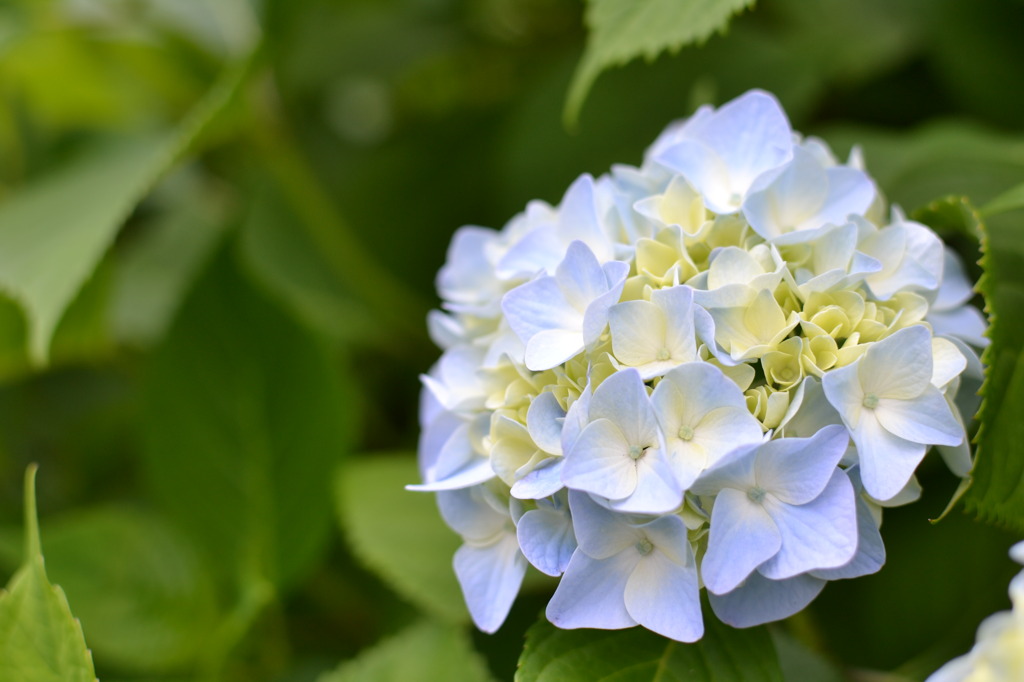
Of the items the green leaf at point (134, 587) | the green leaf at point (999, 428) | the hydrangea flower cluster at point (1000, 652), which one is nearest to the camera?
the hydrangea flower cluster at point (1000, 652)

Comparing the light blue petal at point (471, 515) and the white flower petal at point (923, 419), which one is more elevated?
the white flower petal at point (923, 419)

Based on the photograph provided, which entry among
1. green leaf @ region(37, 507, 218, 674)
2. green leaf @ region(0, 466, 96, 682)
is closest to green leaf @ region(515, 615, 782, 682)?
green leaf @ region(0, 466, 96, 682)

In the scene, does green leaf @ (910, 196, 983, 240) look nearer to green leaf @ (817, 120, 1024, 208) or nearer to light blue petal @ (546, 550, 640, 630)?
green leaf @ (817, 120, 1024, 208)

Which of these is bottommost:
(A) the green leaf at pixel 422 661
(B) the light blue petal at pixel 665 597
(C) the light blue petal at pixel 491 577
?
(A) the green leaf at pixel 422 661

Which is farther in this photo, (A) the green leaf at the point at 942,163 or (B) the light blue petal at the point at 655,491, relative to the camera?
(A) the green leaf at the point at 942,163

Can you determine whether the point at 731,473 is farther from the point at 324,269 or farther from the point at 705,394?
the point at 324,269

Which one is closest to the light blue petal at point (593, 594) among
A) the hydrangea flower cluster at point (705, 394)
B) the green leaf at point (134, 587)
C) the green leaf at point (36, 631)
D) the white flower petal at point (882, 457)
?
the hydrangea flower cluster at point (705, 394)

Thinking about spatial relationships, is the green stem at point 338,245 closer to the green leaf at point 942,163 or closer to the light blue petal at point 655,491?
the green leaf at point 942,163
